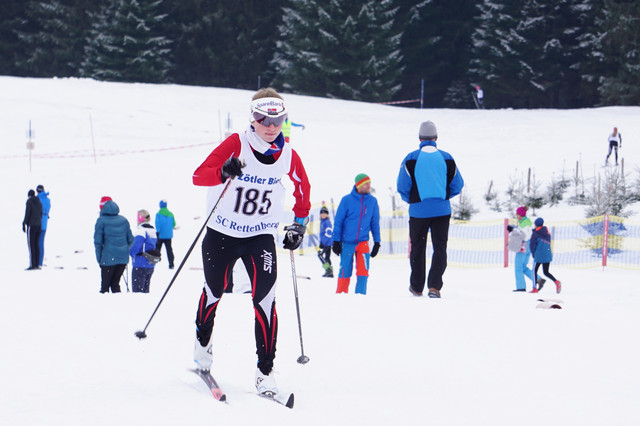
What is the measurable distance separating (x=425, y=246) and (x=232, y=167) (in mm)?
4666

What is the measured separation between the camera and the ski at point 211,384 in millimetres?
4812

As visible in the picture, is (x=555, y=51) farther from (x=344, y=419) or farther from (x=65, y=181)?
(x=344, y=419)

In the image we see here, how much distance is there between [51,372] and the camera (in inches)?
198

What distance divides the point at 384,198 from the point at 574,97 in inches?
1249

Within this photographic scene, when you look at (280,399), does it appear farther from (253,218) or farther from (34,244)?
(34,244)

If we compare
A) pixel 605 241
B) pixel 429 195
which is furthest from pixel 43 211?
pixel 605 241

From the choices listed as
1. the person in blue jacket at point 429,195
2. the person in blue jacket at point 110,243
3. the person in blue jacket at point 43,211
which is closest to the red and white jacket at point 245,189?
the person in blue jacket at point 429,195

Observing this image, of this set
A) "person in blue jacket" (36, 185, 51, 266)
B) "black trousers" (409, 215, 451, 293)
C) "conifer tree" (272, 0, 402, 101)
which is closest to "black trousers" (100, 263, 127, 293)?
"black trousers" (409, 215, 451, 293)

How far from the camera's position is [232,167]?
4.81m

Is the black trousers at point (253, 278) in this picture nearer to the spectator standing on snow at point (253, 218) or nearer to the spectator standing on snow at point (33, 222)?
the spectator standing on snow at point (253, 218)

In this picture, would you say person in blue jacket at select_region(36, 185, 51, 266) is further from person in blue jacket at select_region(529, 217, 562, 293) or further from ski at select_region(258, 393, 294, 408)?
ski at select_region(258, 393, 294, 408)

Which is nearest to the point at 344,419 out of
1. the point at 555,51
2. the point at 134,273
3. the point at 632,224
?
the point at 134,273

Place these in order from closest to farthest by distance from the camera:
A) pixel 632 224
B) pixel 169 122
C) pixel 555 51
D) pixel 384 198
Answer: pixel 632 224
pixel 384 198
pixel 169 122
pixel 555 51

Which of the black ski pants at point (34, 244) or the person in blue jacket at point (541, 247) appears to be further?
the black ski pants at point (34, 244)
